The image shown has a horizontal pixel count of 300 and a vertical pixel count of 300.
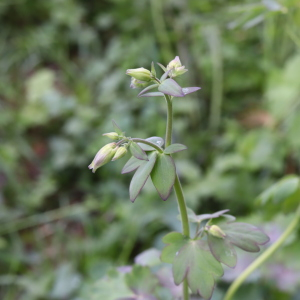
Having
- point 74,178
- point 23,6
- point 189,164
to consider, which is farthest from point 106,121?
point 23,6

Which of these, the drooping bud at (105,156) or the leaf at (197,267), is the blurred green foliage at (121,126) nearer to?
the leaf at (197,267)

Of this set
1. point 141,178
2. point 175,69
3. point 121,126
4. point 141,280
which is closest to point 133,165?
point 141,178

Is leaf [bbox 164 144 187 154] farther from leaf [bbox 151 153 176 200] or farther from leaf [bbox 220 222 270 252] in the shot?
leaf [bbox 220 222 270 252]

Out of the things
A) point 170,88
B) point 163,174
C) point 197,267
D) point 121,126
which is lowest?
point 121,126

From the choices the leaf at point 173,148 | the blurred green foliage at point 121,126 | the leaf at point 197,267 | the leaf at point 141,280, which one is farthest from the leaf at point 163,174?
the blurred green foliage at point 121,126

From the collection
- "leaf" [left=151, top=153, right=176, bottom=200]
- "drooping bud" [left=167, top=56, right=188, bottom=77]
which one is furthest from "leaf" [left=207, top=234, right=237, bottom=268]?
"drooping bud" [left=167, top=56, right=188, bottom=77]

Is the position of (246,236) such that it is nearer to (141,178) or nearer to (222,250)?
(222,250)

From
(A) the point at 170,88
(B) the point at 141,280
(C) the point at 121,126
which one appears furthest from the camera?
(C) the point at 121,126
